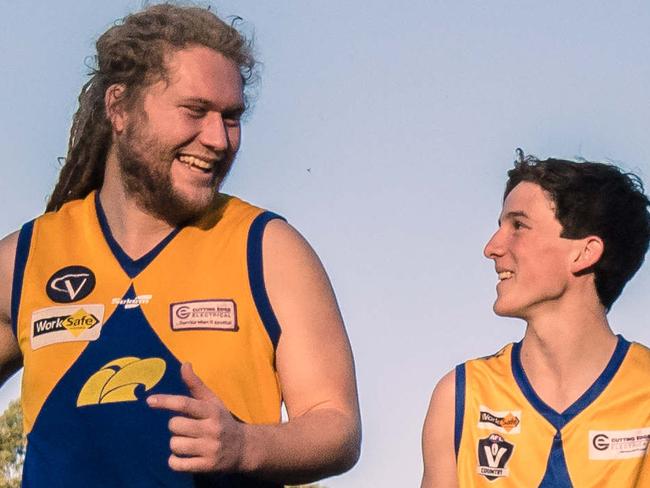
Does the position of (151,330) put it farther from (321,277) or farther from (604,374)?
(604,374)

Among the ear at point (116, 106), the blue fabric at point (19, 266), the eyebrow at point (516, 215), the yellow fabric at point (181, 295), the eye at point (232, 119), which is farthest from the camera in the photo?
the eyebrow at point (516, 215)

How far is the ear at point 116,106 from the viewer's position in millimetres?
5684

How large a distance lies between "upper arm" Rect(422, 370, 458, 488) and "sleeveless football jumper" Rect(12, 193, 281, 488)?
2127 mm

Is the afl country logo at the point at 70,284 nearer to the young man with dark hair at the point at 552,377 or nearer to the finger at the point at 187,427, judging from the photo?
the finger at the point at 187,427

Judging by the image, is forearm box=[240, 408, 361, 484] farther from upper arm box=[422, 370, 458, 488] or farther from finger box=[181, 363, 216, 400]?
upper arm box=[422, 370, 458, 488]

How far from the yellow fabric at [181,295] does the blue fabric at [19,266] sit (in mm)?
20

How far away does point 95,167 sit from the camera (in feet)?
19.6

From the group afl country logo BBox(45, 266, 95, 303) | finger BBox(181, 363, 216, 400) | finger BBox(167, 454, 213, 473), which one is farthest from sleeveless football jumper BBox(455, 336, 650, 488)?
finger BBox(167, 454, 213, 473)

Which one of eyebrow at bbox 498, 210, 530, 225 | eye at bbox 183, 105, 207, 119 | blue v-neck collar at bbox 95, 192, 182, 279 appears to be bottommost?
blue v-neck collar at bbox 95, 192, 182, 279

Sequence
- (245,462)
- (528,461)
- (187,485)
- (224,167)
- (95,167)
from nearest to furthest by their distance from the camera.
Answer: (245,462), (187,485), (224,167), (95,167), (528,461)

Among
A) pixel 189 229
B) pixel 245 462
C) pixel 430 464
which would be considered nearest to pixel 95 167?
Result: pixel 189 229

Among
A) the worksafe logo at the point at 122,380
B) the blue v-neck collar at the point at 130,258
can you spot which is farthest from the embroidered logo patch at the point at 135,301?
the worksafe logo at the point at 122,380

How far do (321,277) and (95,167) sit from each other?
3.87 ft

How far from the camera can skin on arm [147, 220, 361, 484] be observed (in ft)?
14.3
